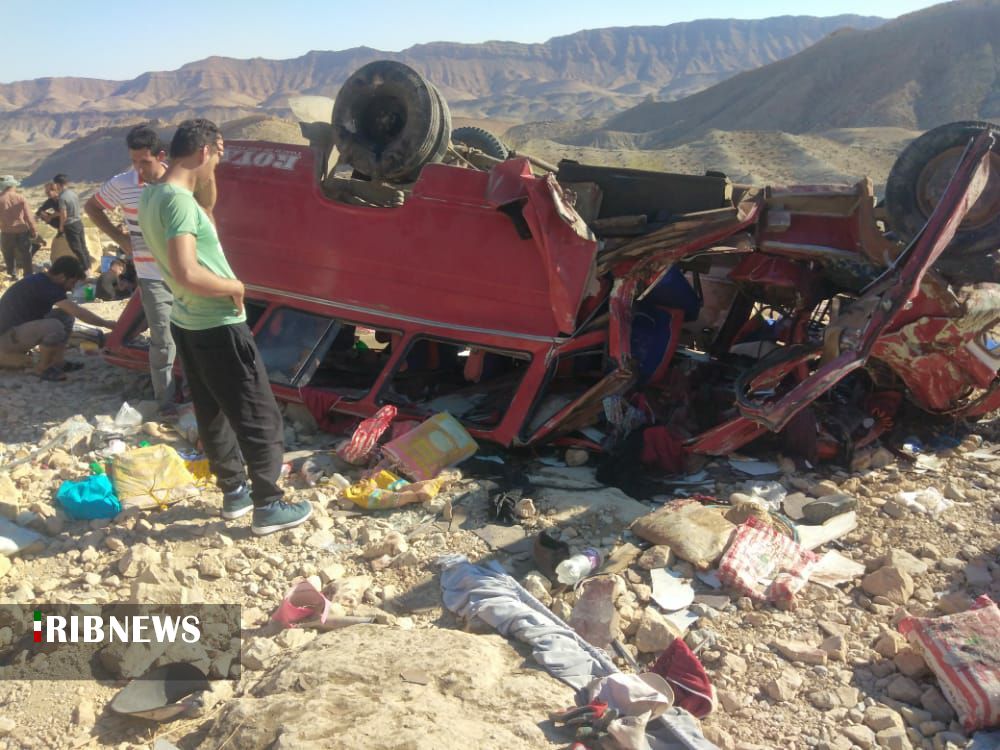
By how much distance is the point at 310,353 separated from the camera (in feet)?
16.7

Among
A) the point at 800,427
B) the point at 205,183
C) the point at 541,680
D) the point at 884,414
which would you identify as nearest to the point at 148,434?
the point at 205,183

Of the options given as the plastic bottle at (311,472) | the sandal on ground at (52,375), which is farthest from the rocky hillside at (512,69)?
the plastic bottle at (311,472)

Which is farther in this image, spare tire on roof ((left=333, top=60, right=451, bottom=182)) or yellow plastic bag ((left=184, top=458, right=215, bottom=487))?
spare tire on roof ((left=333, top=60, right=451, bottom=182))

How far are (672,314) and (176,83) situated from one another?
137m

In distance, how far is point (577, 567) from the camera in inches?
140

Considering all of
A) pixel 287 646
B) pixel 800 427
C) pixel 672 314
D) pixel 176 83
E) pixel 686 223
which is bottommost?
pixel 287 646

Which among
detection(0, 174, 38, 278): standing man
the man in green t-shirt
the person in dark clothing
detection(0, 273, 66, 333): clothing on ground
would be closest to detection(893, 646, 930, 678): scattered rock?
the man in green t-shirt

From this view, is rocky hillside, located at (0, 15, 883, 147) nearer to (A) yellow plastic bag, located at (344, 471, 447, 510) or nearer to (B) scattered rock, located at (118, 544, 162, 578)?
(A) yellow plastic bag, located at (344, 471, 447, 510)

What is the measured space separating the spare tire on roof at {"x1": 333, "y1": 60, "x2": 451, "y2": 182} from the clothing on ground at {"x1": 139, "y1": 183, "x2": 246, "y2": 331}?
1.67 meters

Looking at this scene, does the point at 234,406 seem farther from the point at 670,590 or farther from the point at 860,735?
the point at 860,735

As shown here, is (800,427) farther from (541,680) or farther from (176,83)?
(176,83)

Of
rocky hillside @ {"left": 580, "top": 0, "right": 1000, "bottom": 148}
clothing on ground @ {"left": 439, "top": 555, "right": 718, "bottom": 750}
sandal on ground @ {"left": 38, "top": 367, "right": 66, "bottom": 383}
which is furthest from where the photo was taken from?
rocky hillside @ {"left": 580, "top": 0, "right": 1000, "bottom": 148}

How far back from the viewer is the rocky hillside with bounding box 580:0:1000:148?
4450 centimetres

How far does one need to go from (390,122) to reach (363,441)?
2.00 metres
